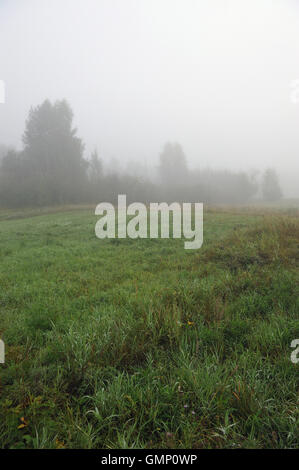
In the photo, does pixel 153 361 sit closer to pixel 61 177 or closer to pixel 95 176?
pixel 61 177

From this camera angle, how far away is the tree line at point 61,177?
4047 cm

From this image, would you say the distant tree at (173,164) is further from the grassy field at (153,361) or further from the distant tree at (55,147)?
the grassy field at (153,361)

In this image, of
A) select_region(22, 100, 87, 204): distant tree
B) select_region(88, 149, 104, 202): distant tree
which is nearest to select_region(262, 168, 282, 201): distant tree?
select_region(88, 149, 104, 202): distant tree

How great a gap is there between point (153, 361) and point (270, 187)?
84.3 meters

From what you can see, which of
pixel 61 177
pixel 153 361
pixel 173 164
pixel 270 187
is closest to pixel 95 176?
pixel 61 177

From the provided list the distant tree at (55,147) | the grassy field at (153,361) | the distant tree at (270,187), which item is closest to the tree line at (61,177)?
the distant tree at (55,147)

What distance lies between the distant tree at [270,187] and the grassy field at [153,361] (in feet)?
256

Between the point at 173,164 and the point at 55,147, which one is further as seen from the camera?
the point at 173,164

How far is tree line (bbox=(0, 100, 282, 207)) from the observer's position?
4047cm

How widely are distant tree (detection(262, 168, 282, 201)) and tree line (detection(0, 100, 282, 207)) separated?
28.5 m

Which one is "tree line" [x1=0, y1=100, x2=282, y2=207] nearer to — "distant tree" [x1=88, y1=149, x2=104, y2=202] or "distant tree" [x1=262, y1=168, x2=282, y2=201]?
"distant tree" [x1=88, y1=149, x2=104, y2=202]

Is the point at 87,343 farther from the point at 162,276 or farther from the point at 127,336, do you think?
the point at 162,276

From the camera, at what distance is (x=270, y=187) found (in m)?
74.5

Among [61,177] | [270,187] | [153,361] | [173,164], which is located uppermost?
[173,164]
